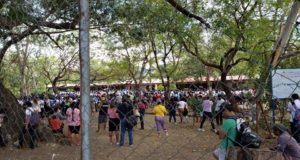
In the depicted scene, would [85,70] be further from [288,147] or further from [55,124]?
[55,124]

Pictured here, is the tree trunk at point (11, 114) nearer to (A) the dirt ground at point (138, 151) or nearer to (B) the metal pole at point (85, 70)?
(A) the dirt ground at point (138, 151)

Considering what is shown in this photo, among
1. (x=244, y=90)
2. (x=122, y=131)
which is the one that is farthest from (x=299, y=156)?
(x=122, y=131)

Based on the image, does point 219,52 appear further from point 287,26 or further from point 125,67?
point 125,67

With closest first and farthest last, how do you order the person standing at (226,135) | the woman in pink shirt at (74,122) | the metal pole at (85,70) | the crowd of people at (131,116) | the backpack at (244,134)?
the metal pole at (85,70) < the person standing at (226,135) < the backpack at (244,134) < the crowd of people at (131,116) < the woman in pink shirt at (74,122)

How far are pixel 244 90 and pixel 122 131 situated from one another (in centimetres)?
687

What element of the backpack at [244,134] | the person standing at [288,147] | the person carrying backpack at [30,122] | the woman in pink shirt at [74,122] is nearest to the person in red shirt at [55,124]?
the woman in pink shirt at [74,122]

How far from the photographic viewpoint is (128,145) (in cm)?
964

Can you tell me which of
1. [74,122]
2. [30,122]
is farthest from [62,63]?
[30,122]

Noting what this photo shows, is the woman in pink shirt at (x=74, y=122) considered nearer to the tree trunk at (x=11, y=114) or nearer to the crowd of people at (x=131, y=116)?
the crowd of people at (x=131, y=116)

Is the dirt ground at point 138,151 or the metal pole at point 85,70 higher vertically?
the metal pole at point 85,70

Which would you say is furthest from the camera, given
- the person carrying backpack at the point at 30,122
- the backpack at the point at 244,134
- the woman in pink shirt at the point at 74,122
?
the woman in pink shirt at the point at 74,122

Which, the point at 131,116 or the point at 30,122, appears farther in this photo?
the point at 131,116

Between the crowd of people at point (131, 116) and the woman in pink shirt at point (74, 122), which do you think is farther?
the woman in pink shirt at point (74, 122)

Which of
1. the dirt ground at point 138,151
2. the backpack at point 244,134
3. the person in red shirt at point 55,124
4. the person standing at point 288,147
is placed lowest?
the dirt ground at point 138,151
